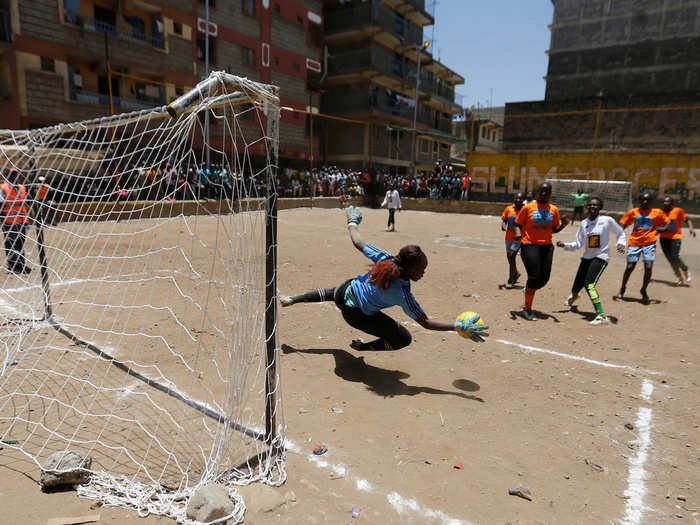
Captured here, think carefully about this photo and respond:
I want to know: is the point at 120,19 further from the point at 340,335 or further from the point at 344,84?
the point at 340,335

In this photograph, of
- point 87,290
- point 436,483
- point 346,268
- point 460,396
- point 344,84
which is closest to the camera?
point 436,483

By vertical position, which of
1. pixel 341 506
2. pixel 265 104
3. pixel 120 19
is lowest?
pixel 341 506

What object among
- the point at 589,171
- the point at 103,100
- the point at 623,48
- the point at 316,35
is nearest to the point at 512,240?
the point at 589,171

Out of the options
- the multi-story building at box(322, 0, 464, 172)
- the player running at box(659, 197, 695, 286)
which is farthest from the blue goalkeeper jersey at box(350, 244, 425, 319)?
the multi-story building at box(322, 0, 464, 172)

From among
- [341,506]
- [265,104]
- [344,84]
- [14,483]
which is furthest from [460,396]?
[344,84]

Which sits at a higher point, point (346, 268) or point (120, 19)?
point (120, 19)

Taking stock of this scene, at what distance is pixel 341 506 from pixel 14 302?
5.36m

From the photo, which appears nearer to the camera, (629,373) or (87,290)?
(629,373)

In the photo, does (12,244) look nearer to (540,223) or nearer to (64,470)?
(64,470)

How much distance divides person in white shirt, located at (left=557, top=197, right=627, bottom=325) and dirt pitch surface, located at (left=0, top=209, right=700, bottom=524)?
44 cm

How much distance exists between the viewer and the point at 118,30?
20500 mm

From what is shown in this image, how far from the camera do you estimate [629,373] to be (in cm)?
424

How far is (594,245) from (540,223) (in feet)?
2.74

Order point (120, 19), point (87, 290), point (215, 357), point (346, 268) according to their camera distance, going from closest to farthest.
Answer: point (215, 357)
point (87, 290)
point (346, 268)
point (120, 19)
